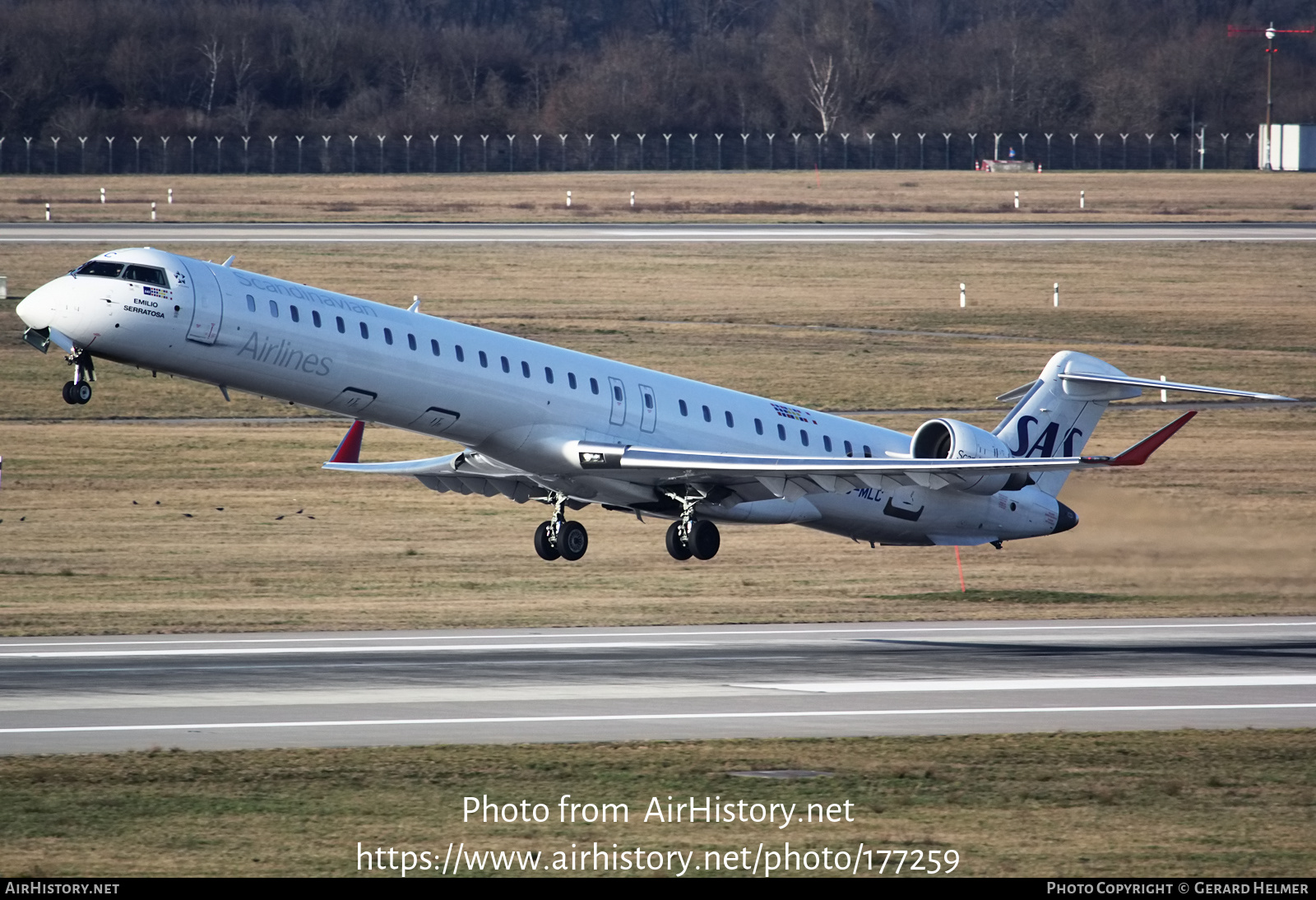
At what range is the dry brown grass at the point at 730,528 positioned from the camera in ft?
137

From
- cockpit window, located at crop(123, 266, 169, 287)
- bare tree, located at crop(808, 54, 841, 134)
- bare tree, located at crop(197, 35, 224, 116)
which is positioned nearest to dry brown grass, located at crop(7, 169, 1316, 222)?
bare tree, located at crop(808, 54, 841, 134)

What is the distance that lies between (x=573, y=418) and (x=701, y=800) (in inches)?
571

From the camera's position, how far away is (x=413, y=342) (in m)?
32.2

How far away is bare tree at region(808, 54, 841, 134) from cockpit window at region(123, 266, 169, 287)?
377 ft

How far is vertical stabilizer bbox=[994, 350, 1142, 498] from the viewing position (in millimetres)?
41281

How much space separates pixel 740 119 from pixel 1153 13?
145ft

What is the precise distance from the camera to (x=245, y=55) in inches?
5507

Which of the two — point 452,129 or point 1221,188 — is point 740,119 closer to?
point 452,129

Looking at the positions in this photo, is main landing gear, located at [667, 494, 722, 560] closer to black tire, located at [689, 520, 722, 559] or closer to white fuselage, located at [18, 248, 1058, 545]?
black tire, located at [689, 520, 722, 559]

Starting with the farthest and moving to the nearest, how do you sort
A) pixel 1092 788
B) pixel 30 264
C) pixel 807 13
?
pixel 807 13, pixel 30 264, pixel 1092 788

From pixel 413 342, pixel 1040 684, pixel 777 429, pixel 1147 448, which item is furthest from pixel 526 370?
pixel 1147 448

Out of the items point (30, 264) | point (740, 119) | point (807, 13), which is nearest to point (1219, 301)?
point (30, 264)

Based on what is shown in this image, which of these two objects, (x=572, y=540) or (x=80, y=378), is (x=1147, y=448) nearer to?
(x=572, y=540)

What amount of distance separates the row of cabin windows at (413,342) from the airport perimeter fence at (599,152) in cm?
8874
